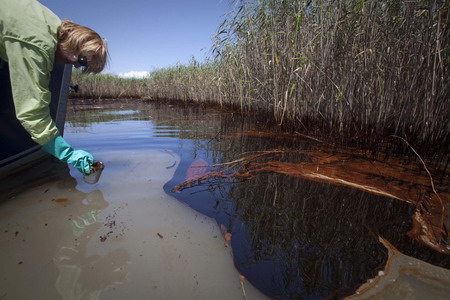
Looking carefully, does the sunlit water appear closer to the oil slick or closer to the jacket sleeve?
the oil slick

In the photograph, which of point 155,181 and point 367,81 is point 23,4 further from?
point 367,81

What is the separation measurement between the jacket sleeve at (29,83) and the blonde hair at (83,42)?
0.81 feet

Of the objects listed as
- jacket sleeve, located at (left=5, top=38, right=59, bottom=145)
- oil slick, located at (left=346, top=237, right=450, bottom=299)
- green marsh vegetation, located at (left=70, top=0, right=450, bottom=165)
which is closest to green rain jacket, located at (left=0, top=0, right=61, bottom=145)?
jacket sleeve, located at (left=5, top=38, right=59, bottom=145)

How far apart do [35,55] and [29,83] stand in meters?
0.17

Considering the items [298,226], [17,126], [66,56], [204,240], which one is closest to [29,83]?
[66,56]

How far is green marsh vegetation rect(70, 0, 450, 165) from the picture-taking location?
2.01m

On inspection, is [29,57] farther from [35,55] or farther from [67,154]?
[67,154]

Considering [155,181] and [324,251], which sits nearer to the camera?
[324,251]

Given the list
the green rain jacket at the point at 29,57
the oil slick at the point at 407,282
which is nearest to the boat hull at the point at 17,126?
the green rain jacket at the point at 29,57

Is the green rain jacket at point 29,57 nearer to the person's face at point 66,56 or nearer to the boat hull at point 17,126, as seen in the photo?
the person's face at point 66,56

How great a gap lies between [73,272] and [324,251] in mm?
1121

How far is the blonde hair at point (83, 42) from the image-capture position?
4.97ft

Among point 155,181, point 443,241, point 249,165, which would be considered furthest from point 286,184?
point 155,181

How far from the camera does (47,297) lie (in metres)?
0.82
